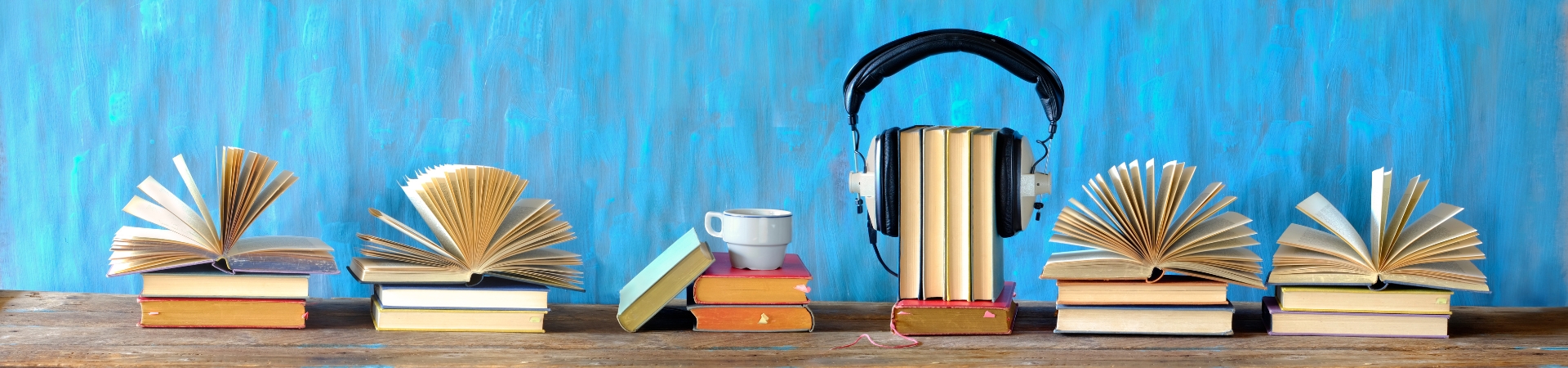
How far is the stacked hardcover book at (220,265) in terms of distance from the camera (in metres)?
1.20

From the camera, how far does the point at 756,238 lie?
4.00ft

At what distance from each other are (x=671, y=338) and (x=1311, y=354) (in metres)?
0.70

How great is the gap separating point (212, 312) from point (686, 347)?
57 cm

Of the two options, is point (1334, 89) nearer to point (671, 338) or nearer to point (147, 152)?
point (671, 338)

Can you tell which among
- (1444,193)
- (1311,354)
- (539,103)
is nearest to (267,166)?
(539,103)

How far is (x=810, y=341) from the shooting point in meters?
1.18

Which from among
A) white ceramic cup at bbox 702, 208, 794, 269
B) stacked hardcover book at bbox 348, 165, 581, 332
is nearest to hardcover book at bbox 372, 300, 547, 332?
stacked hardcover book at bbox 348, 165, 581, 332

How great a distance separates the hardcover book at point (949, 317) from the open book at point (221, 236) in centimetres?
68

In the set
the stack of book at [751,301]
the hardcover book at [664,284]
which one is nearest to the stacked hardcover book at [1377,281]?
the stack of book at [751,301]

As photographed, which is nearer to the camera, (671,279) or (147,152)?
(671,279)

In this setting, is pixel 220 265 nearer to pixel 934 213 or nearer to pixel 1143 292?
pixel 934 213

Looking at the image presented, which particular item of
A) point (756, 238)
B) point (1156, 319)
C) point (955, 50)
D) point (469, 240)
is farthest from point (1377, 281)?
point (469, 240)

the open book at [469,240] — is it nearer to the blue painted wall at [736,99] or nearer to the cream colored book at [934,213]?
the blue painted wall at [736,99]

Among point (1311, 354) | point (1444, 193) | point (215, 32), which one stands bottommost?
point (1311, 354)
